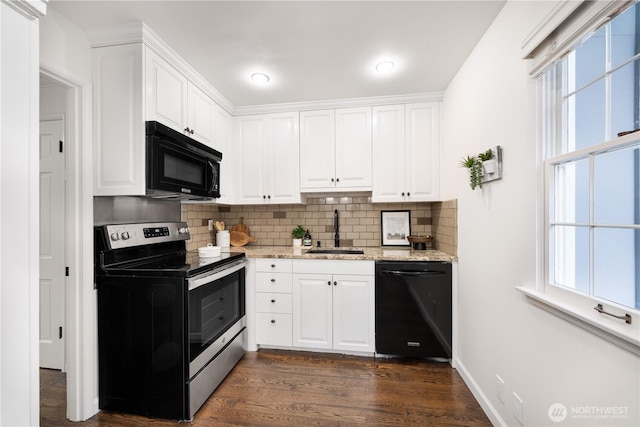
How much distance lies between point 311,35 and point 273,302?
7.12 feet

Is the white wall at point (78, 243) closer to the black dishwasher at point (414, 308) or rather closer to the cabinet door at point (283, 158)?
the cabinet door at point (283, 158)

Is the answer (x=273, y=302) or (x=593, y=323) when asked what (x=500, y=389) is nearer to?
(x=593, y=323)

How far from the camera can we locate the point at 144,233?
2.18 m

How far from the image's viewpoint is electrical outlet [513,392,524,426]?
1.45m

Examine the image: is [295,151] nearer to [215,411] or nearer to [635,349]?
[215,411]

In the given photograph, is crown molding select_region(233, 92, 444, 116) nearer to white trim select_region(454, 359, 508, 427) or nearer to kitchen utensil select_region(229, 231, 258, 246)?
kitchen utensil select_region(229, 231, 258, 246)

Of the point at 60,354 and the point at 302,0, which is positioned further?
the point at 60,354

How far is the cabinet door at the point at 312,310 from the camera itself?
2629 mm

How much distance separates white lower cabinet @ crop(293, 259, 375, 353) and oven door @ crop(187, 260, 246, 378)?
1.65ft

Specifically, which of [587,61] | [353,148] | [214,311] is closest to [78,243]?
[214,311]

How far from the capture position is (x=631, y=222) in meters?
0.95
